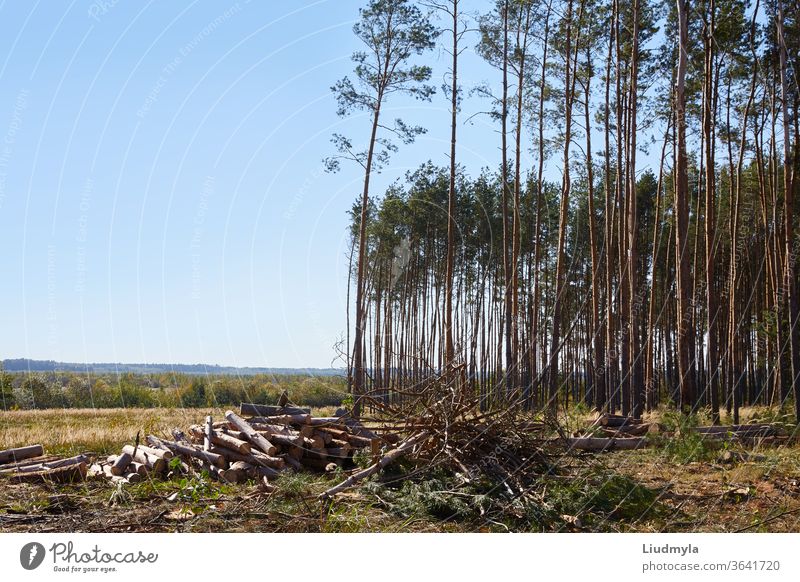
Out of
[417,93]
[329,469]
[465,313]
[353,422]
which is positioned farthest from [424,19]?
[465,313]

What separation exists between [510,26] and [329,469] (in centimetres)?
1721

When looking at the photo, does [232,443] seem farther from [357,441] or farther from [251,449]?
[357,441]

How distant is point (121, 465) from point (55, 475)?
2.92 ft

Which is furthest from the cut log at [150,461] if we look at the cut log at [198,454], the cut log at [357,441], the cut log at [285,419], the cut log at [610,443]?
the cut log at [610,443]

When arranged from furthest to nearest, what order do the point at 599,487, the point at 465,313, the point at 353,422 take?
1. the point at 465,313
2. the point at 353,422
3. the point at 599,487

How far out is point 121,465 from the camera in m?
9.69

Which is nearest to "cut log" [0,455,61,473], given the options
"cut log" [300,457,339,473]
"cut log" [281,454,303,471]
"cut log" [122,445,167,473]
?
"cut log" [122,445,167,473]

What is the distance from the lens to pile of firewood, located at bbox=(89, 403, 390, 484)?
962 centimetres

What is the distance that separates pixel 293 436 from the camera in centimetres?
1055
